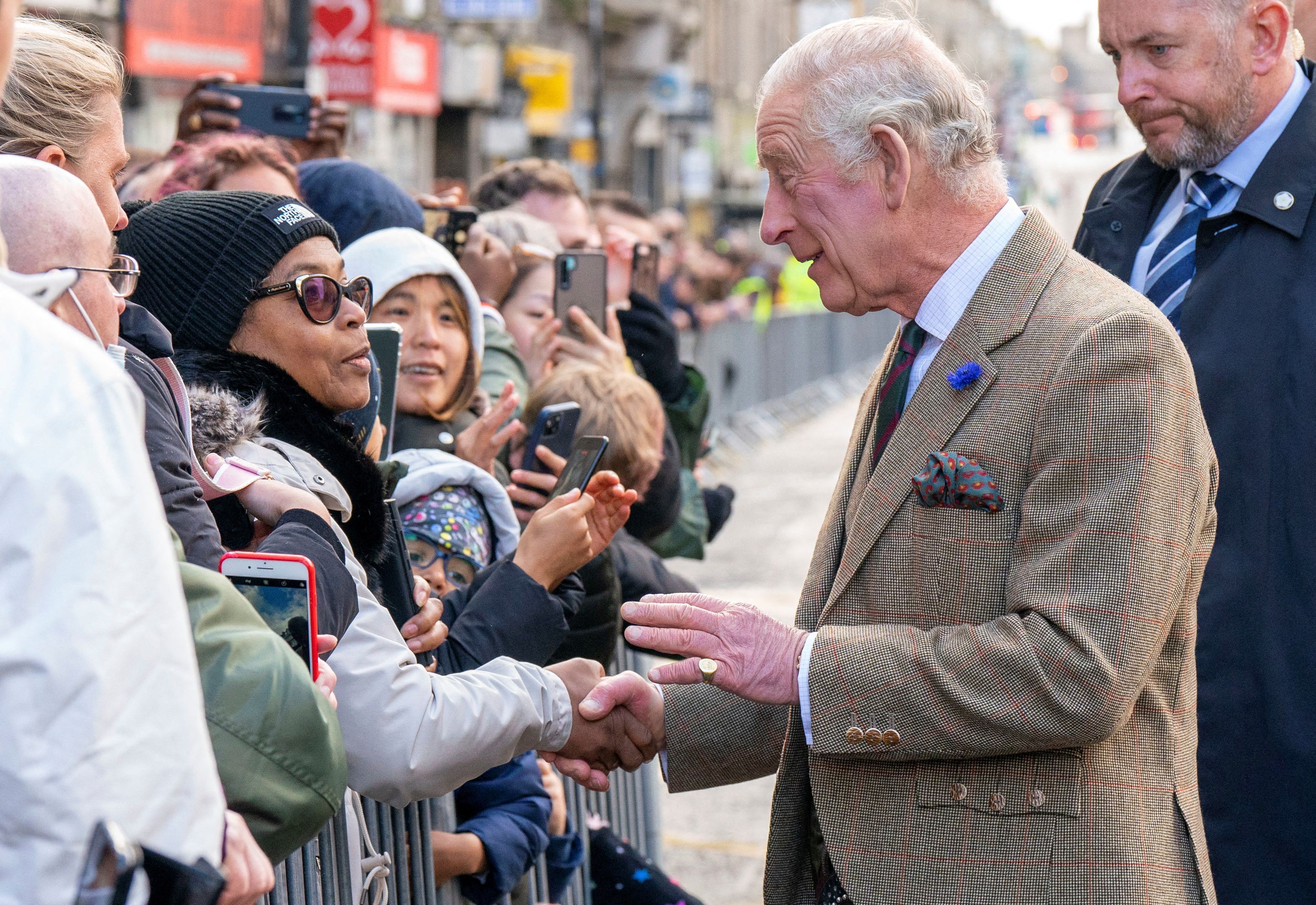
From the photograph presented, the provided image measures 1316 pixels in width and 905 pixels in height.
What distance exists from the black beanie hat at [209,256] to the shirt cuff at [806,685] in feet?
3.99

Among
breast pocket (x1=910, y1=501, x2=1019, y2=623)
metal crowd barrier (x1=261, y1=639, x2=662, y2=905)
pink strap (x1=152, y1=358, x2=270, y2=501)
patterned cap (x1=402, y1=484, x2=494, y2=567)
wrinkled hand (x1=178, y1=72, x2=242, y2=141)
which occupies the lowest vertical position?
metal crowd barrier (x1=261, y1=639, x2=662, y2=905)

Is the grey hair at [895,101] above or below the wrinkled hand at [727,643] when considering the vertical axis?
above

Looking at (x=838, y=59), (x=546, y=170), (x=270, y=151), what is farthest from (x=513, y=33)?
(x=838, y=59)

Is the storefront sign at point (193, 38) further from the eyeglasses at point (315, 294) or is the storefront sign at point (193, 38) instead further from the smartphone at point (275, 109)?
the eyeglasses at point (315, 294)

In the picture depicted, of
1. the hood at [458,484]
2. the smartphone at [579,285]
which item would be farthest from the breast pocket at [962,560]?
the smartphone at [579,285]

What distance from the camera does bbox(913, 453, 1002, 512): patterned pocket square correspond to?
2209 millimetres

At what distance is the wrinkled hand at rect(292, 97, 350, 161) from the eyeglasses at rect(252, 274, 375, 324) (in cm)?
240

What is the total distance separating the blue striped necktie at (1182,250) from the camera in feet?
10.8

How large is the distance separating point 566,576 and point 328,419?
625 millimetres

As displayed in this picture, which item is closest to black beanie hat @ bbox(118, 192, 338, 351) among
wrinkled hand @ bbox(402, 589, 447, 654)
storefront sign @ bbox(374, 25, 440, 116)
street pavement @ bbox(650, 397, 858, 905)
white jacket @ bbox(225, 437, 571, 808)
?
white jacket @ bbox(225, 437, 571, 808)

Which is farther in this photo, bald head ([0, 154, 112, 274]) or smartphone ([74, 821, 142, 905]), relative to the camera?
bald head ([0, 154, 112, 274])

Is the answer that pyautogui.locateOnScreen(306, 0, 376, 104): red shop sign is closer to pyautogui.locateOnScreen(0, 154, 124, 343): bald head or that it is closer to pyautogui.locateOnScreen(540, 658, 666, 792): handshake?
pyautogui.locateOnScreen(540, 658, 666, 792): handshake

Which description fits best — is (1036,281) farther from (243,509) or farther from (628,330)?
(628,330)

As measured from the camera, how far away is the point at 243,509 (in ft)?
7.66
